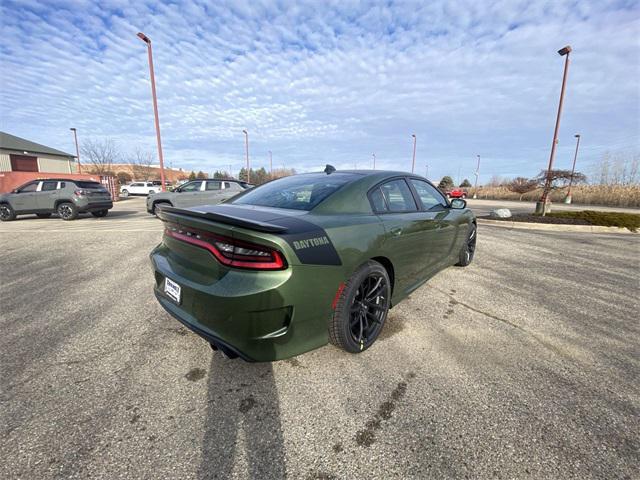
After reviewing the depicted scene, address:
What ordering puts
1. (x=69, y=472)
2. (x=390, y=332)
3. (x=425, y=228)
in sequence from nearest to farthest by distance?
1. (x=69, y=472)
2. (x=390, y=332)
3. (x=425, y=228)

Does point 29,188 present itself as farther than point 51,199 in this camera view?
Yes

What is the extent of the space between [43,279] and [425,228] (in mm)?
5195

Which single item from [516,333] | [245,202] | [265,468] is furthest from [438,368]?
[245,202]

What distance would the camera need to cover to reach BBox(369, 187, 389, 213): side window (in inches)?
106

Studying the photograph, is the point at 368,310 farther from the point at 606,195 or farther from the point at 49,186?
the point at 606,195

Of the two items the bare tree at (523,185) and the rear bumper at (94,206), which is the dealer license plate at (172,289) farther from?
the bare tree at (523,185)

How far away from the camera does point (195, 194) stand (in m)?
11.9

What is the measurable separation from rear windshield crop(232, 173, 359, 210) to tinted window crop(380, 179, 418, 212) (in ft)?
1.15

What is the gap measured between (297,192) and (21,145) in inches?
2045

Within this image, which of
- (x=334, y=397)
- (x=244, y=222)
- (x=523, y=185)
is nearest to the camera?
(x=244, y=222)

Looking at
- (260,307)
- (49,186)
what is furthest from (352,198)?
(49,186)

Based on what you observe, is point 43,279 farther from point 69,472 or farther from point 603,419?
point 603,419

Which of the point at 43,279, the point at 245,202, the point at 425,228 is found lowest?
the point at 43,279

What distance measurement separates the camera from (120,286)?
3.95 metres
